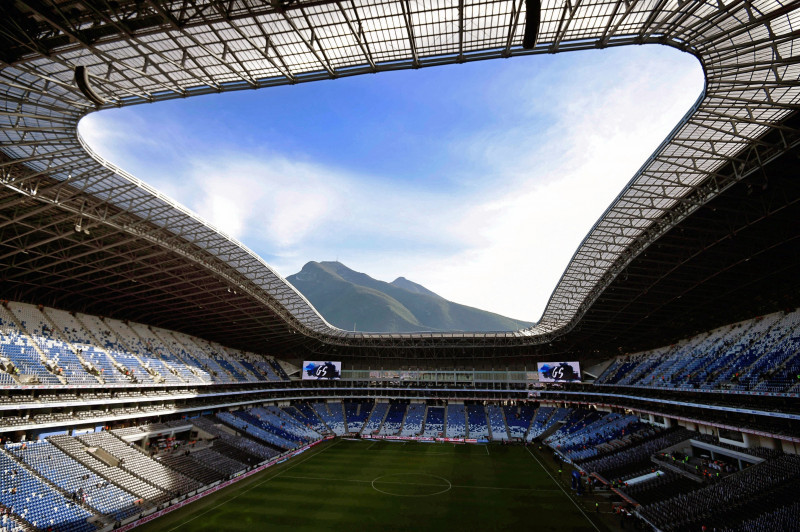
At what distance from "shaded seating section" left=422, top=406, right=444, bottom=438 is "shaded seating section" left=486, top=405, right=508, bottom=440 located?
8.08 m

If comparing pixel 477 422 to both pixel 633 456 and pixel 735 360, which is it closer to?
pixel 633 456

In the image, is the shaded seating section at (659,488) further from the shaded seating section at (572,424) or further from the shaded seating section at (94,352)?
the shaded seating section at (94,352)

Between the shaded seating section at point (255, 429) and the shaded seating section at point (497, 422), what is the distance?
30461 mm

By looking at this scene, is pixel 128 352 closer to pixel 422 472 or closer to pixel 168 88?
pixel 422 472

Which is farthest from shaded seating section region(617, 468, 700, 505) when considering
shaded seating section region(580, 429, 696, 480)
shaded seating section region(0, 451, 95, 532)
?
shaded seating section region(0, 451, 95, 532)

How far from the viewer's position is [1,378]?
31.3m

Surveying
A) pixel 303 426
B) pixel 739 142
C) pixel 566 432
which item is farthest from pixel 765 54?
pixel 303 426

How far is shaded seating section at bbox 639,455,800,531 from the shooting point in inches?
991

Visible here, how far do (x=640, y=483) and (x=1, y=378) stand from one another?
168 ft

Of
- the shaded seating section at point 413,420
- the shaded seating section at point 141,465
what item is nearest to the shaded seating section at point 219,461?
the shaded seating section at point 141,465

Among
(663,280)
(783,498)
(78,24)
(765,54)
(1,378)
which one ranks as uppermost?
(765,54)

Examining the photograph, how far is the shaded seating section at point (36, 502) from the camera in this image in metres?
26.0

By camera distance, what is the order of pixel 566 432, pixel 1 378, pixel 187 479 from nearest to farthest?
pixel 1 378 → pixel 187 479 → pixel 566 432

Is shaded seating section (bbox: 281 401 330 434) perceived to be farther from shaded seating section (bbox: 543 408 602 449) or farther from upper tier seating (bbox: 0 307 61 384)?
upper tier seating (bbox: 0 307 61 384)
